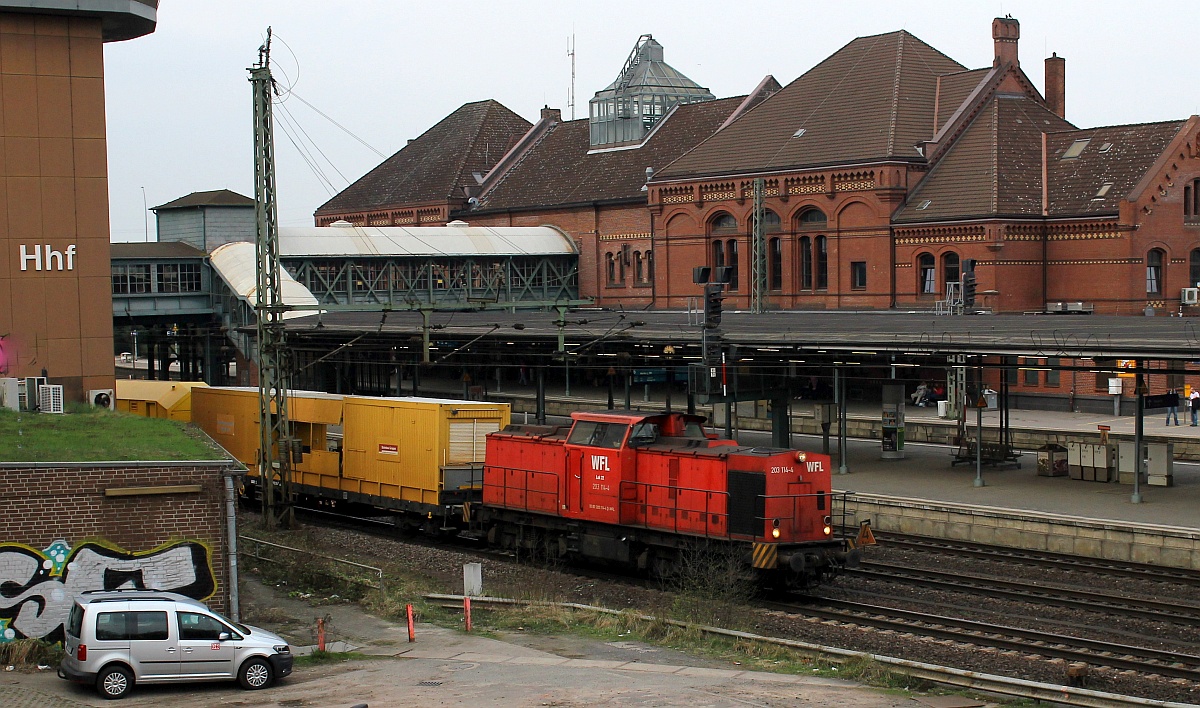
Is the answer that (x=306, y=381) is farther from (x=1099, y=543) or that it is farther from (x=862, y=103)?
(x=1099, y=543)

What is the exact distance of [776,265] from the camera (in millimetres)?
61219

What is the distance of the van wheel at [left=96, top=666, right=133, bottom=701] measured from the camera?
15906mm

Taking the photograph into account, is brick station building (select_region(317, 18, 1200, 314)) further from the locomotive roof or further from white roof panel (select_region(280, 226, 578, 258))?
the locomotive roof

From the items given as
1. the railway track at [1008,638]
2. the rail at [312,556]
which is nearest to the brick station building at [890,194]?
the rail at [312,556]

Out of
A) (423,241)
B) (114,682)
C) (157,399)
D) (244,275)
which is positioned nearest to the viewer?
(114,682)

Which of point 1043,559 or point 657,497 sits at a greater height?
point 657,497

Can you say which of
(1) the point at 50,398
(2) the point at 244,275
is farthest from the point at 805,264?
(1) the point at 50,398

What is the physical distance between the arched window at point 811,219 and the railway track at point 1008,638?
37963mm

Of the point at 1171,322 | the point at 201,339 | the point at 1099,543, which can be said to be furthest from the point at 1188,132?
the point at 201,339

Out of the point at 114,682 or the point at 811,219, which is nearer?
the point at 114,682

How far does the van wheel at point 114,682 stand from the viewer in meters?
15.9

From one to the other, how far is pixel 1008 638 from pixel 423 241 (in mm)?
51525

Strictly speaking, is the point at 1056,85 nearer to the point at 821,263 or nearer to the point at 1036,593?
the point at 821,263

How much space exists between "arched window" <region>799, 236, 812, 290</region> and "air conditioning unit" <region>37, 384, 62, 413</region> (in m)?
36.7
